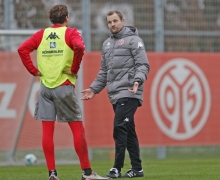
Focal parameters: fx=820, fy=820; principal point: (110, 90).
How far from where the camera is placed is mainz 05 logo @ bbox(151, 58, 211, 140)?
50.1 feet

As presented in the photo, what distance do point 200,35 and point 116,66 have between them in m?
7.09

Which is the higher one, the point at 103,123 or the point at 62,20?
the point at 62,20

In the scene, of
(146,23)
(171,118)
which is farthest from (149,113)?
(146,23)

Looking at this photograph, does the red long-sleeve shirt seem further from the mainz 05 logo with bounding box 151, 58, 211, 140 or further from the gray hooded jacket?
the mainz 05 logo with bounding box 151, 58, 211, 140

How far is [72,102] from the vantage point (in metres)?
8.31

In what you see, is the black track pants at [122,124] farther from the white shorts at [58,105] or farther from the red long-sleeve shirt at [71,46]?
the red long-sleeve shirt at [71,46]

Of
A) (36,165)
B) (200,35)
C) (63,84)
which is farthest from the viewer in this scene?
(200,35)

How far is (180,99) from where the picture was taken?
50.7ft

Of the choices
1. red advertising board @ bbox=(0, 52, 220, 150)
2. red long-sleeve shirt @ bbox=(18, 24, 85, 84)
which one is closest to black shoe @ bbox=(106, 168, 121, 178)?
red long-sleeve shirt @ bbox=(18, 24, 85, 84)

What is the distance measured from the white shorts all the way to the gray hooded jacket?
77 centimetres

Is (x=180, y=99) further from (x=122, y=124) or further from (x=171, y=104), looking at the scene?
(x=122, y=124)

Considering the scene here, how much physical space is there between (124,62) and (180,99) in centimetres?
661

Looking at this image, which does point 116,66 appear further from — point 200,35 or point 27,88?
point 200,35

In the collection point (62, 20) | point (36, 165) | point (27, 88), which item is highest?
point (62, 20)
